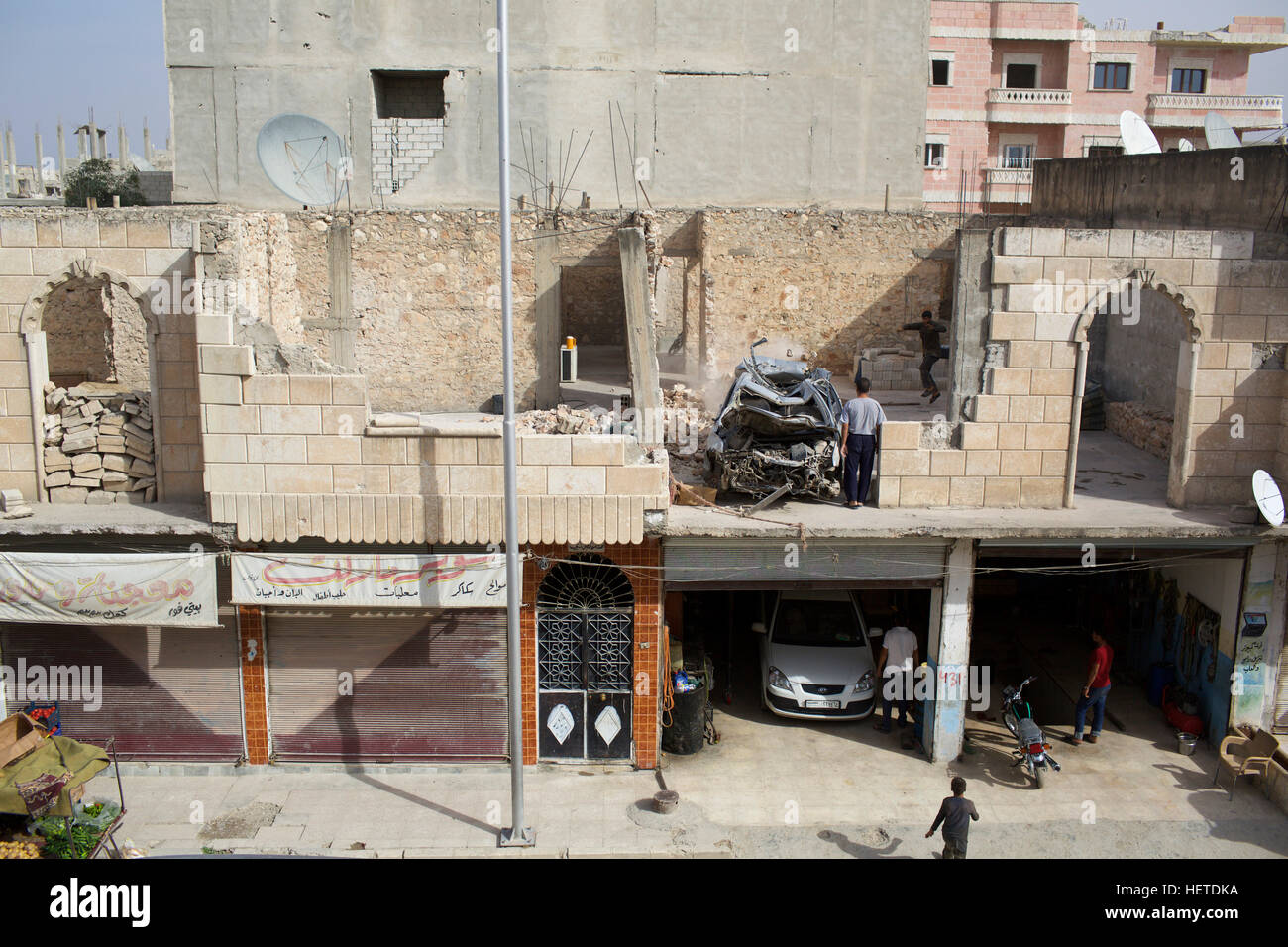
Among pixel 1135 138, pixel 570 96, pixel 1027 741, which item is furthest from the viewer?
pixel 570 96

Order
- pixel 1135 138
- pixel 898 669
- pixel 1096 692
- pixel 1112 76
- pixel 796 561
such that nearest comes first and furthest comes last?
pixel 796 561 < pixel 1096 692 < pixel 898 669 < pixel 1135 138 < pixel 1112 76

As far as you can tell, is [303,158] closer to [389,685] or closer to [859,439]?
[389,685]

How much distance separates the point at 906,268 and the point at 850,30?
5553 mm

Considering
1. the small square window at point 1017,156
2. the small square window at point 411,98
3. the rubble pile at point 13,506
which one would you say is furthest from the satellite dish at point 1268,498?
the small square window at point 1017,156

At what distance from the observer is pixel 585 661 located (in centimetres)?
1233

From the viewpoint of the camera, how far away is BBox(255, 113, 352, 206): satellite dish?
829 inches

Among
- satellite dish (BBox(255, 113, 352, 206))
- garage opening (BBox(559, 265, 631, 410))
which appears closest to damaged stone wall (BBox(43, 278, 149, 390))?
satellite dish (BBox(255, 113, 352, 206))

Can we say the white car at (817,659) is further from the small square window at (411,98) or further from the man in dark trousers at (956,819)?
the small square window at (411,98)

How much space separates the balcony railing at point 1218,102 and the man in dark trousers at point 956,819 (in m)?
37.3

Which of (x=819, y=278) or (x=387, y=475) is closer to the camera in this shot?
(x=387, y=475)

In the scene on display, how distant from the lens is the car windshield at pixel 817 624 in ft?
46.1

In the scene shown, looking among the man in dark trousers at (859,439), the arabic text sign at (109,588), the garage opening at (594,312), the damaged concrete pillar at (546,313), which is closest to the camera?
the arabic text sign at (109,588)

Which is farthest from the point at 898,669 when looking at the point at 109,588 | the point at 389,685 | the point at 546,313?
the point at 109,588

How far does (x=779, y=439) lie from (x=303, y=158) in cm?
1315
